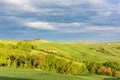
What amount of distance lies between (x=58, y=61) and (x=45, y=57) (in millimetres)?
9227

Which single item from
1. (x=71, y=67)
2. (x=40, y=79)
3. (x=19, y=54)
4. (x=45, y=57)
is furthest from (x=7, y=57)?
(x=40, y=79)

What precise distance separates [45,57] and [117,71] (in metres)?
44.7

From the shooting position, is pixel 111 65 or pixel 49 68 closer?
pixel 49 68

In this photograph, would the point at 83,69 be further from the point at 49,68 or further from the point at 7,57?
the point at 7,57

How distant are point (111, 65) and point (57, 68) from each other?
36.4 meters

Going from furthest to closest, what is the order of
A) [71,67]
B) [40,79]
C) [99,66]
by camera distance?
[99,66]
[71,67]
[40,79]

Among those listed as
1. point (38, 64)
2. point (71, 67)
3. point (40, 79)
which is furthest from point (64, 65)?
point (40, 79)

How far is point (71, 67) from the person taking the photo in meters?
177

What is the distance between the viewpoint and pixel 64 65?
177750mm

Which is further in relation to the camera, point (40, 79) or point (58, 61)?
point (58, 61)

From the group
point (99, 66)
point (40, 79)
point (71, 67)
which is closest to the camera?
point (40, 79)

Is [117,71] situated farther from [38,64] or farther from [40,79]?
[40,79]

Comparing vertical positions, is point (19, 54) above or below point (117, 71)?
above

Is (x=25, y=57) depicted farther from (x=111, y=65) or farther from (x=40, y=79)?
(x=40, y=79)
